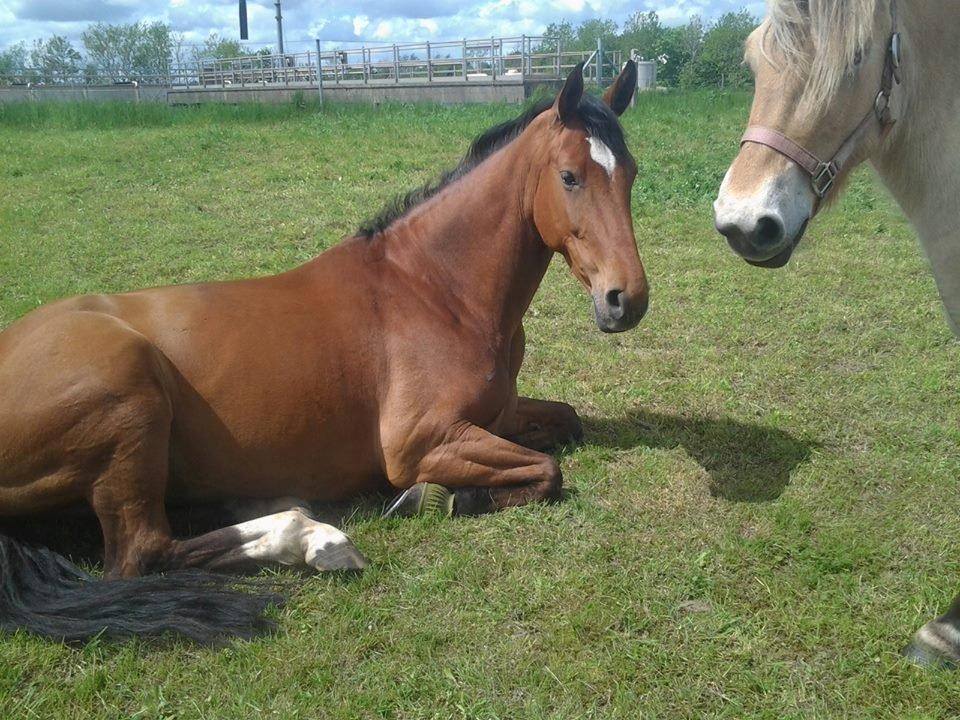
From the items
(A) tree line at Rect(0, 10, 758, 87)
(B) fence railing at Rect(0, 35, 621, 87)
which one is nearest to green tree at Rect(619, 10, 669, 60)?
(A) tree line at Rect(0, 10, 758, 87)

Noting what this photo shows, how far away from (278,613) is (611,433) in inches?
88.4

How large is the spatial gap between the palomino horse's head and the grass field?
0.81 meters

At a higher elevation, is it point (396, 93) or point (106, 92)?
point (106, 92)

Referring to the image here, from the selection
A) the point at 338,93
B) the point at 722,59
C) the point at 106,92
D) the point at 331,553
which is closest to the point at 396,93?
the point at 338,93

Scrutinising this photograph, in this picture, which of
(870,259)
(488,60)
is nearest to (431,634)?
(870,259)

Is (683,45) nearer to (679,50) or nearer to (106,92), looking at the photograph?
(679,50)

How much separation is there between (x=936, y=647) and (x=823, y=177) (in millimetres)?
1574

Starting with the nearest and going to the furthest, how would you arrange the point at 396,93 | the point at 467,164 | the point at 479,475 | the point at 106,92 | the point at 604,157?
the point at 604,157 < the point at 479,475 < the point at 467,164 < the point at 396,93 < the point at 106,92

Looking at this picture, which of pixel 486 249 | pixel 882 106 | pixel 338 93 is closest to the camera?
pixel 882 106

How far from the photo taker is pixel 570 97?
12.4ft

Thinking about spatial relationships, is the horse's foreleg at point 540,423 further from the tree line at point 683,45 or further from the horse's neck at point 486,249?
the tree line at point 683,45

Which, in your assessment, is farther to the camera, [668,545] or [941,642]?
[668,545]

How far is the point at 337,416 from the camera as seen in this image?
3760mm

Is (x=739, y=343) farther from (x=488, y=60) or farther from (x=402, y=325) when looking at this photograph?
(x=488, y=60)
